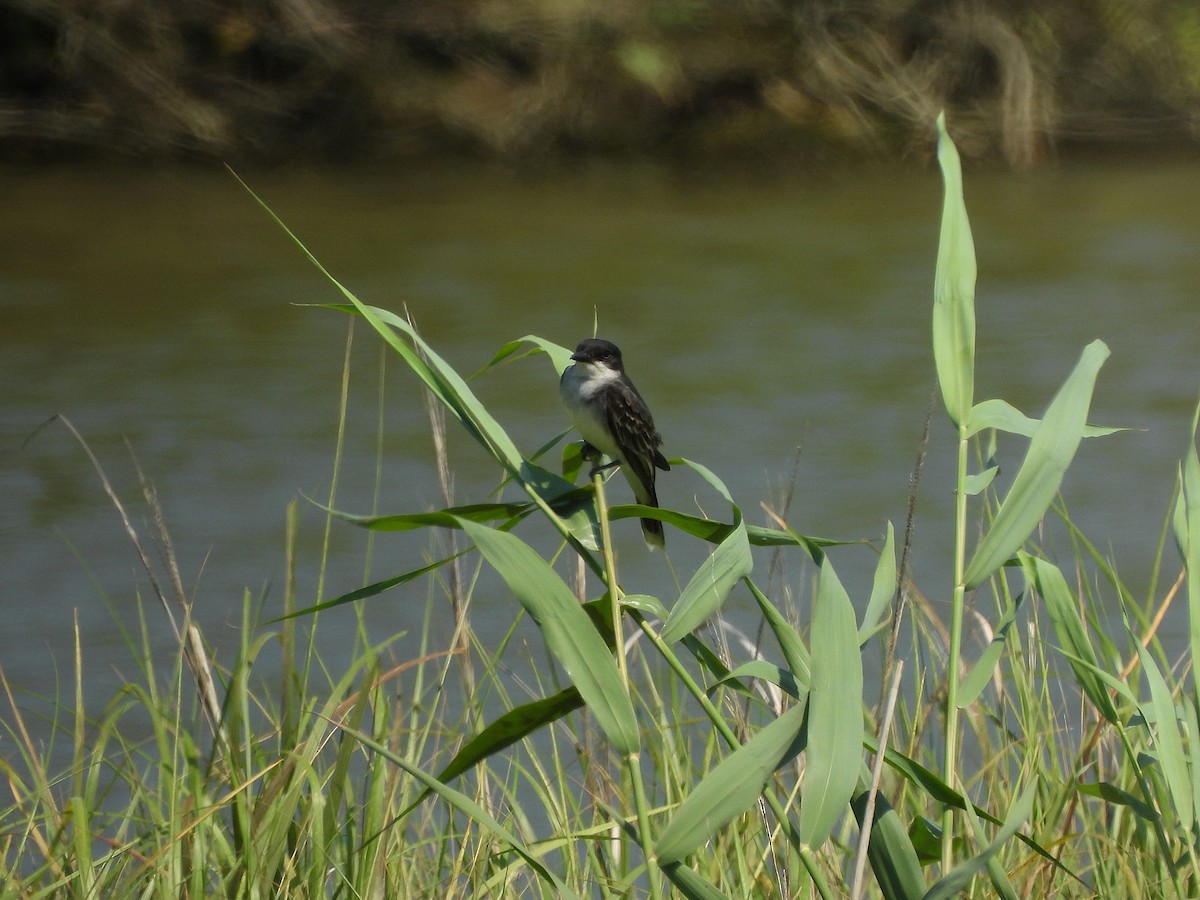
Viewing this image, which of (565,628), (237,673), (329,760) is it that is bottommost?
(329,760)

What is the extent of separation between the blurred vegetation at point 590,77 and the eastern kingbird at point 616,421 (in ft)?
21.1

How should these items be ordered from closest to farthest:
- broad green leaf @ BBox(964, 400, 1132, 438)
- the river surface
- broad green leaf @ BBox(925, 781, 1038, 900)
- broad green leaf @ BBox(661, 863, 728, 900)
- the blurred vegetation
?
broad green leaf @ BBox(925, 781, 1038, 900), broad green leaf @ BBox(661, 863, 728, 900), broad green leaf @ BBox(964, 400, 1132, 438), the river surface, the blurred vegetation

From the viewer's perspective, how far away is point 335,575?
3.79 m

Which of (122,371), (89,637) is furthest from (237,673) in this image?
(122,371)

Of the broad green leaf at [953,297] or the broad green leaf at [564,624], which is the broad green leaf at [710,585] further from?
the broad green leaf at [953,297]

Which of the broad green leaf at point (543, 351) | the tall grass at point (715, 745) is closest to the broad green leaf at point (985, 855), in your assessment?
the tall grass at point (715, 745)

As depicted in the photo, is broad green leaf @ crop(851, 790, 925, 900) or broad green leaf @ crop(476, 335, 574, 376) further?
broad green leaf @ crop(476, 335, 574, 376)

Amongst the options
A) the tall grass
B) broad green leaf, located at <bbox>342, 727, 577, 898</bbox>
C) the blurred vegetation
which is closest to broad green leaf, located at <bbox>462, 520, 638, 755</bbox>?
the tall grass

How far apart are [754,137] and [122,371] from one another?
3.94 metres

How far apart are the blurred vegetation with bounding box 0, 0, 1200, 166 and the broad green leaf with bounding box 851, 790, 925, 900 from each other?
7011mm

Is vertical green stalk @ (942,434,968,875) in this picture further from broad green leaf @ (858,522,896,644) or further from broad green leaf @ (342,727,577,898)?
broad green leaf @ (342,727,577,898)

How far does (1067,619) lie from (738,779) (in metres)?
0.40

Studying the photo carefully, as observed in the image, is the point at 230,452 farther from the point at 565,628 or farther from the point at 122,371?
the point at 565,628

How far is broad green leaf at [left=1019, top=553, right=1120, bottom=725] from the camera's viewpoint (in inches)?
47.6
